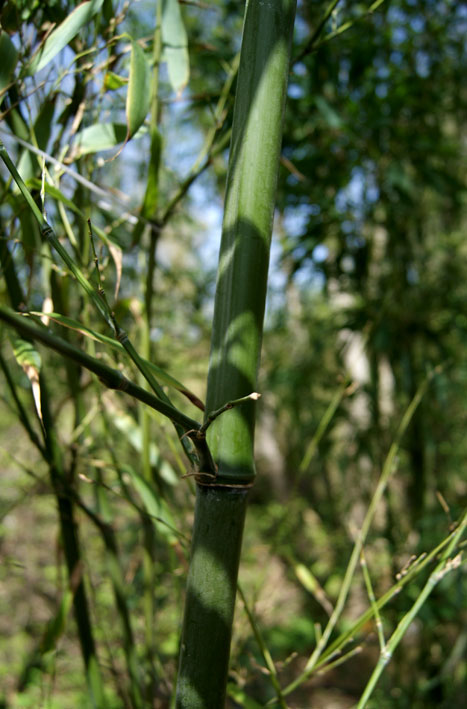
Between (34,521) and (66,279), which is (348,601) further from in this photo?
(66,279)

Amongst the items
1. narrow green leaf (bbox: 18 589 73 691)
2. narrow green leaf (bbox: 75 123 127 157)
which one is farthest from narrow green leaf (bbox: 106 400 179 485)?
narrow green leaf (bbox: 75 123 127 157)

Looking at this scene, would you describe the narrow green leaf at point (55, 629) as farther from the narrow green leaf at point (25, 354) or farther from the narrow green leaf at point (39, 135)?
the narrow green leaf at point (39, 135)

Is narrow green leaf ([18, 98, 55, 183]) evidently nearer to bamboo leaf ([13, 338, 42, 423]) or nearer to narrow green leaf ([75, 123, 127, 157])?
narrow green leaf ([75, 123, 127, 157])

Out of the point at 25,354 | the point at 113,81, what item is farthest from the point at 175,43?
the point at 25,354

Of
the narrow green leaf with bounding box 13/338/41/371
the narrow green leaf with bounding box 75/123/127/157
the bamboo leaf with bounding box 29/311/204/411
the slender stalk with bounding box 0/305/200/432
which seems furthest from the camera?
the narrow green leaf with bounding box 75/123/127/157

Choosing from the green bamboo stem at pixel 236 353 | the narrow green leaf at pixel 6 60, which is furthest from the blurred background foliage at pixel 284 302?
the green bamboo stem at pixel 236 353

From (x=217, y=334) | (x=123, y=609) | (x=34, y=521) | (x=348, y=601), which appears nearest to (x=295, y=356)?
(x=348, y=601)

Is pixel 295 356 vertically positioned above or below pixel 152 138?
above
